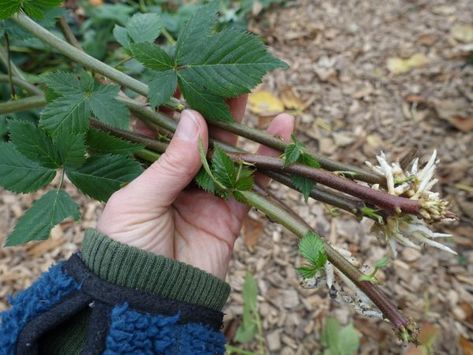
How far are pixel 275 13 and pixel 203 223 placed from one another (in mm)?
1731

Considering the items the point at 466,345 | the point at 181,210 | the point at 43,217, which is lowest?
the point at 466,345

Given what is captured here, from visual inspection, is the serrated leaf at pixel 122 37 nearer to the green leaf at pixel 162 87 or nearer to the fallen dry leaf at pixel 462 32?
the green leaf at pixel 162 87

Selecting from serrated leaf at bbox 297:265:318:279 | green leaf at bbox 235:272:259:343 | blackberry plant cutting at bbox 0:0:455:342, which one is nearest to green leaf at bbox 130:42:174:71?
blackberry plant cutting at bbox 0:0:455:342

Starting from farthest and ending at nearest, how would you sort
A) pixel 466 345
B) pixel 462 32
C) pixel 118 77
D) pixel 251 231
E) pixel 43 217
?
1. pixel 462 32
2. pixel 251 231
3. pixel 466 345
4. pixel 118 77
5. pixel 43 217

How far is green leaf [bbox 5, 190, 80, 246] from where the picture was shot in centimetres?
88

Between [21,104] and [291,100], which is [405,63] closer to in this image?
[291,100]

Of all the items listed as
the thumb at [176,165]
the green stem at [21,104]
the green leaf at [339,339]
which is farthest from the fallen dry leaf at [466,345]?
the green stem at [21,104]

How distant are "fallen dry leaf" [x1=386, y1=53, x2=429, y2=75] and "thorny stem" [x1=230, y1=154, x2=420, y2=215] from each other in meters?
1.47

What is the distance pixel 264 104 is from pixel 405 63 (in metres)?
0.70

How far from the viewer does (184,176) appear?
3.22 feet

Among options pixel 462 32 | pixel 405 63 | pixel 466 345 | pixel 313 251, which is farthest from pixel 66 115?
pixel 462 32

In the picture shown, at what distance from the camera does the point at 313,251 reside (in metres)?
0.80

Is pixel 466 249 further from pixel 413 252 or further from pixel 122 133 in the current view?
pixel 122 133

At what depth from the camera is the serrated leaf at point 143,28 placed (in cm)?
105
